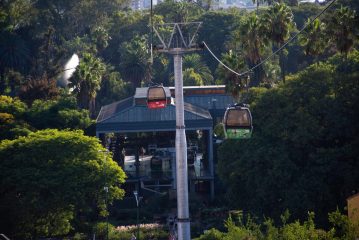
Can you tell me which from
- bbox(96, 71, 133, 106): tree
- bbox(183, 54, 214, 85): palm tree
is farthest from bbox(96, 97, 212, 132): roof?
bbox(183, 54, 214, 85): palm tree

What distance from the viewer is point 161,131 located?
230 feet

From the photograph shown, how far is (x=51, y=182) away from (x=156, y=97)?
32.2 meters

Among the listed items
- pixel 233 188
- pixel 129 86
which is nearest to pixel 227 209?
pixel 233 188

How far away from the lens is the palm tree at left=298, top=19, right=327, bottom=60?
195ft

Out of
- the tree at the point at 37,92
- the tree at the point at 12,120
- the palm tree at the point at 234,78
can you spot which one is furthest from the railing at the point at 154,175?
the tree at the point at 37,92

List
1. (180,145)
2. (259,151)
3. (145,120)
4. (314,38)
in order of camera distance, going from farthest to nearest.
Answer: (145,120), (314,38), (259,151), (180,145)

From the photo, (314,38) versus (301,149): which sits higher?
(314,38)

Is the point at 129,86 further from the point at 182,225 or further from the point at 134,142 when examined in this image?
the point at 182,225

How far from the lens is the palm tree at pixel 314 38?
59469 mm

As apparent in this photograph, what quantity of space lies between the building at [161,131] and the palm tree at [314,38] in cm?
1058

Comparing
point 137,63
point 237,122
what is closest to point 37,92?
point 137,63

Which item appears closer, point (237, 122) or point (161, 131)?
point (237, 122)

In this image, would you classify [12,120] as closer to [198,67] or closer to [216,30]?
[198,67]

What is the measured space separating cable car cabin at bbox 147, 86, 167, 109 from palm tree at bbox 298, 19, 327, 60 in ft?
125
